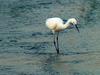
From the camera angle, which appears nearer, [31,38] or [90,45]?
[90,45]

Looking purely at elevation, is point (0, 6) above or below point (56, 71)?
below

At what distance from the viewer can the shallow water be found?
1209 centimetres

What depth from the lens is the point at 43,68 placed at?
39.6 feet

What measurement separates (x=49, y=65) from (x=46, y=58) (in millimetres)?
553

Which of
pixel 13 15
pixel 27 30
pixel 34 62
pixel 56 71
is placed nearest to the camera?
pixel 56 71

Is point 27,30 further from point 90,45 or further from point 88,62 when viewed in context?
point 88,62

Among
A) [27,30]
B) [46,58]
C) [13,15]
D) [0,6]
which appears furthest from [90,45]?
[0,6]

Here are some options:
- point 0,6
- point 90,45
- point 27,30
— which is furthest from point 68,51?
point 0,6

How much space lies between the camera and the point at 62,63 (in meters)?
12.5

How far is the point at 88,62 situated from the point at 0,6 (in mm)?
9025

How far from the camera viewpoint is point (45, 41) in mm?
14516

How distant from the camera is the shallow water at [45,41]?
1209 cm

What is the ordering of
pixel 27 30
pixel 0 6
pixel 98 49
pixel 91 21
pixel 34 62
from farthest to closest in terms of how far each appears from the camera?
pixel 0 6 → pixel 91 21 → pixel 27 30 → pixel 98 49 → pixel 34 62

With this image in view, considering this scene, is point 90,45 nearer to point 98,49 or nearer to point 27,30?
point 98,49
